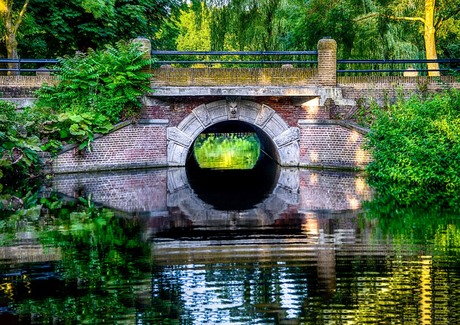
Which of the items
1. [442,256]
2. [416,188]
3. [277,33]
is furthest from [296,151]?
[442,256]

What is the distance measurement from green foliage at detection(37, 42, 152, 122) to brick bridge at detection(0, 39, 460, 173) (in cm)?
47

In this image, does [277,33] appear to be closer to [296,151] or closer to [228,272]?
[296,151]

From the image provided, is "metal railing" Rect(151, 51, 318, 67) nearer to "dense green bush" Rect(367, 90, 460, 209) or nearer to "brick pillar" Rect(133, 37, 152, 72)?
"brick pillar" Rect(133, 37, 152, 72)

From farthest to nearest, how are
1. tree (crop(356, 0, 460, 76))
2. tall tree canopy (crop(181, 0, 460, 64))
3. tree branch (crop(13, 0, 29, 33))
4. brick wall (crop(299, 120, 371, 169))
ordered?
tall tree canopy (crop(181, 0, 460, 64)) < tree (crop(356, 0, 460, 76)) < tree branch (crop(13, 0, 29, 33)) < brick wall (crop(299, 120, 371, 169))

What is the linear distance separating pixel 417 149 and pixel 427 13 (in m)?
8.96

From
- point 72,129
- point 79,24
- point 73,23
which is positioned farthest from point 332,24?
point 72,129

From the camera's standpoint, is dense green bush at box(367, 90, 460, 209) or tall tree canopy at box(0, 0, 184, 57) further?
tall tree canopy at box(0, 0, 184, 57)

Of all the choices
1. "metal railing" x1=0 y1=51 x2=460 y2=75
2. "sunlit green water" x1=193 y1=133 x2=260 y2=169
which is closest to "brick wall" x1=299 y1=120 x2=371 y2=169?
"metal railing" x1=0 y1=51 x2=460 y2=75

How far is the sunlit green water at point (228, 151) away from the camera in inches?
1195

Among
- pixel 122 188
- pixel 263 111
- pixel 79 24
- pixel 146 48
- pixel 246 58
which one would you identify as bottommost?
pixel 122 188

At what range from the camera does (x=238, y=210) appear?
1548 centimetres

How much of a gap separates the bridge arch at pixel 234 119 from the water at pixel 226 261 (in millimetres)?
6313

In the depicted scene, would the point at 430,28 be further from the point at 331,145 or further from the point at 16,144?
the point at 16,144

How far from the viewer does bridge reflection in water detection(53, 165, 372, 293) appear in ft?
35.6
